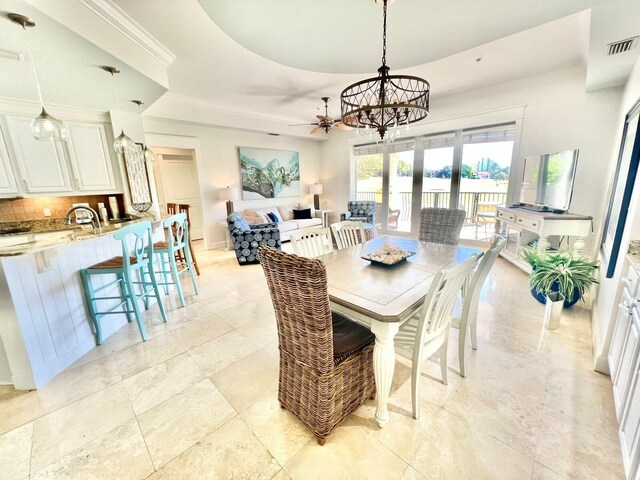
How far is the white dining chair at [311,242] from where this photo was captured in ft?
7.21

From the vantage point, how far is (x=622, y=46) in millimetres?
2113

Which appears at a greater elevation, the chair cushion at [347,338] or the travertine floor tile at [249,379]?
the chair cushion at [347,338]

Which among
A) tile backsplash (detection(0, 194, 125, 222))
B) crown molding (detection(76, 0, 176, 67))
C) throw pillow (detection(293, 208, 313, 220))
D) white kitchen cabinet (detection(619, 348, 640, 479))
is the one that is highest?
crown molding (detection(76, 0, 176, 67))

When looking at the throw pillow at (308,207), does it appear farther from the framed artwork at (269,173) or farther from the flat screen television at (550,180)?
the flat screen television at (550,180)

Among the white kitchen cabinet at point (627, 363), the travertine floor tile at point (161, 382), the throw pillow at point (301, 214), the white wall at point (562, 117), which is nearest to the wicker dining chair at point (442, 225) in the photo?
the white kitchen cabinet at point (627, 363)

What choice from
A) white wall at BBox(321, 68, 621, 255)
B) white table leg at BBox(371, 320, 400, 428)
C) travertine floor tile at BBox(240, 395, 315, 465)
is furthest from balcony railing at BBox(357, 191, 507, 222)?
travertine floor tile at BBox(240, 395, 315, 465)

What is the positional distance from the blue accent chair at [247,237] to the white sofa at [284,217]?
79 centimetres

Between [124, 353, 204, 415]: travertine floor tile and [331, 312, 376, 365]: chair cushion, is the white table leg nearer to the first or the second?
[331, 312, 376, 365]: chair cushion

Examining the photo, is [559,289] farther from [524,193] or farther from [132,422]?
[132,422]

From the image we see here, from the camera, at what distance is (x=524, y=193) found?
3.82 m

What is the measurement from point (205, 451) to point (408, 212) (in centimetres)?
566

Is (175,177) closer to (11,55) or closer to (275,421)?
(11,55)

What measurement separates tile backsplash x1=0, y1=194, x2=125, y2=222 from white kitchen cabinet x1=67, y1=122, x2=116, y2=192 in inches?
13.7

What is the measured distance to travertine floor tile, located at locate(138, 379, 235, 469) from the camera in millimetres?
1364
